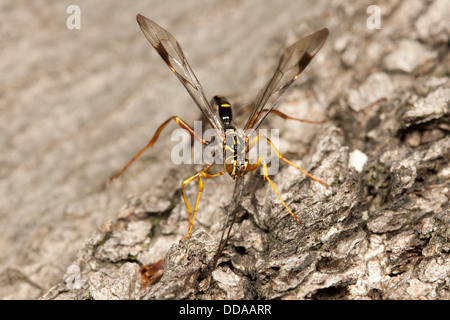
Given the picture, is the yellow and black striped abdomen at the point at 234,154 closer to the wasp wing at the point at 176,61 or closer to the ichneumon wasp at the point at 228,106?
the ichneumon wasp at the point at 228,106

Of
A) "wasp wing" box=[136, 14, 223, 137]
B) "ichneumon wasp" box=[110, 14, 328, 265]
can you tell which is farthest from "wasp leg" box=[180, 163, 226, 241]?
"wasp wing" box=[136, 14, 223, 137]

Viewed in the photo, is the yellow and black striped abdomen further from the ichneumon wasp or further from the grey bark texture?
the grey bark texture

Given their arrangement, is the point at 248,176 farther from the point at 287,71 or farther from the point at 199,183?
the point at 287,71

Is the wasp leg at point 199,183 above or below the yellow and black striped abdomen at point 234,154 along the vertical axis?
below

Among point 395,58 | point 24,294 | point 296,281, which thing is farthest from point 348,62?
point 24,294

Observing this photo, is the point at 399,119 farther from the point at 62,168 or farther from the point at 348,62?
the point at 62,168

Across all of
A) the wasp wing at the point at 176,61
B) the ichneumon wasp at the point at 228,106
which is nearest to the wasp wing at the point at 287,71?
the ichneumon wasp at the point at 228,106
